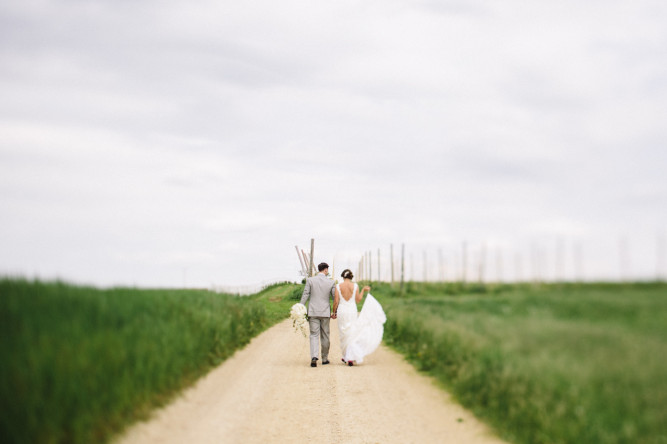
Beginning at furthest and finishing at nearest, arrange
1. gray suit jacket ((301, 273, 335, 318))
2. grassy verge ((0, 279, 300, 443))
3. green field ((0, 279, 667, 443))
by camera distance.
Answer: gray suit jacket ((301, 273, 335, 318)) < green field ((0, 279, 667, 443)) < grassy verge ((0, 279, 300, 443))

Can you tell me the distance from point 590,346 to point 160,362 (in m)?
6.17

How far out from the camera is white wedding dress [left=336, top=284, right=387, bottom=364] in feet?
52.5

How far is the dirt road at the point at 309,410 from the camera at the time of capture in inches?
355

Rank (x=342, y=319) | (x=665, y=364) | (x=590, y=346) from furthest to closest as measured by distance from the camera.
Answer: (x=342, y=319), (x=590, y=346), (x=665, y=364)

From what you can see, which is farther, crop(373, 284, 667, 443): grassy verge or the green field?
crop(373, 284, 667, 443): grassy verge

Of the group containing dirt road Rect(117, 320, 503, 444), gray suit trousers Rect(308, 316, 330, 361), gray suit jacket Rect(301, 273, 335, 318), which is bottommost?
dirt road Rect(117, 320, 503, 444)

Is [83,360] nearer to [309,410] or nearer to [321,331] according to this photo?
[309,410]

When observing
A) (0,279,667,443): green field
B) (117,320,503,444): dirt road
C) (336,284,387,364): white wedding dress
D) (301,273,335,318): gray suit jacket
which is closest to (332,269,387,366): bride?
(336,284,387,364): white wedding dress

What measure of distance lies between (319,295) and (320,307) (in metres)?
0.32

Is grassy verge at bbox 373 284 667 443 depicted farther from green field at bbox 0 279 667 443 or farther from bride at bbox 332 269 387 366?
bride at bbox 332 269 387 366

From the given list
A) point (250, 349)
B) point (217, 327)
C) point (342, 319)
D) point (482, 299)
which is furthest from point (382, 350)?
point (482, 299)

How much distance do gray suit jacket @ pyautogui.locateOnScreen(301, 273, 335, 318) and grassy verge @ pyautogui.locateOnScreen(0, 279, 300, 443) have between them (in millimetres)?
4213

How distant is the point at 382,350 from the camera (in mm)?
18312

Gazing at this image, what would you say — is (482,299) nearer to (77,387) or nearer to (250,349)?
(77,387)
